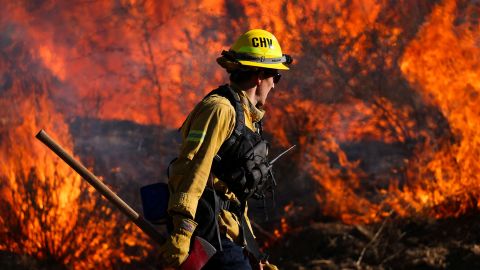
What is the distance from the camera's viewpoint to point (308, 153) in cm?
969

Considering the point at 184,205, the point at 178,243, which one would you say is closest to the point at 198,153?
the point at 184,205

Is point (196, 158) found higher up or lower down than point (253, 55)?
lower down

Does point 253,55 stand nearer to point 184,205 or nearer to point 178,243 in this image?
point 184,205

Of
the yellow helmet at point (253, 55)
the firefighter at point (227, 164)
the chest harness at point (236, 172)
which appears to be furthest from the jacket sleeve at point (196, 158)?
the yellow helmet at point (253, 55)

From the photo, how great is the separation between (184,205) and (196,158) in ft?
0.71

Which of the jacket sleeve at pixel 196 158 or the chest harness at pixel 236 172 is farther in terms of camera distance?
the chest harness at pixel 236 172

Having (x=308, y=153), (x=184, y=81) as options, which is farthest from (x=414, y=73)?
(x=184, y=81)

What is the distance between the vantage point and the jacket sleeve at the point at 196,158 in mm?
3090

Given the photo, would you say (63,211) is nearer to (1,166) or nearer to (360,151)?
(1,166)

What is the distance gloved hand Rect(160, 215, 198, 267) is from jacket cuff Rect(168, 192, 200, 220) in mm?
27

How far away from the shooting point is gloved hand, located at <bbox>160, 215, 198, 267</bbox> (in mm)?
3031

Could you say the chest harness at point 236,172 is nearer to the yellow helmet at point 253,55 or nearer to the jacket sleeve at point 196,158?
the jacket sleeve at point 196,158

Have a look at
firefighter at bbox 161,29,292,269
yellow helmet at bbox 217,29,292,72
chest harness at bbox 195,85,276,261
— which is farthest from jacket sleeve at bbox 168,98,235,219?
yellow helmet at bbox 217,29,292,72

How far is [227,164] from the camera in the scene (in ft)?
11.1
